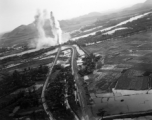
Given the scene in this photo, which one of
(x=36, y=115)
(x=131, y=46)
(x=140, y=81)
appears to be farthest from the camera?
(x=131, y=46)

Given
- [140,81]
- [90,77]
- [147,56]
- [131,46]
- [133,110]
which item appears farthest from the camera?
[131,46]

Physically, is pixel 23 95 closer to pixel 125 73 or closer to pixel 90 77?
pixel 90 77

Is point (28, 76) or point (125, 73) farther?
point (28, 76)

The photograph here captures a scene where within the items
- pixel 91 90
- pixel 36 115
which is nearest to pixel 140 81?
pixel 91 90

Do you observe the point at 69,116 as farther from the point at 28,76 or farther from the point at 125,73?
the point at 28,76

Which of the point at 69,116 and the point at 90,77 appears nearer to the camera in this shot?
the point at 69,116

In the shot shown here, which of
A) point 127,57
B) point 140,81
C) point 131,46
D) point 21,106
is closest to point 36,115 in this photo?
point 21,106

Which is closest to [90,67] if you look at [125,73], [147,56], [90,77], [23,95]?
[90,77]

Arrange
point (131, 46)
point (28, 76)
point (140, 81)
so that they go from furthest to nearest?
1. point (131, 46)
2. point (28, 76)
3. point (140, 81)

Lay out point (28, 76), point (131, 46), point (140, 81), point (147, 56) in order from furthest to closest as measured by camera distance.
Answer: point (131, 46) → point (28, 76) → point (147, 56) → point (140, 81)
